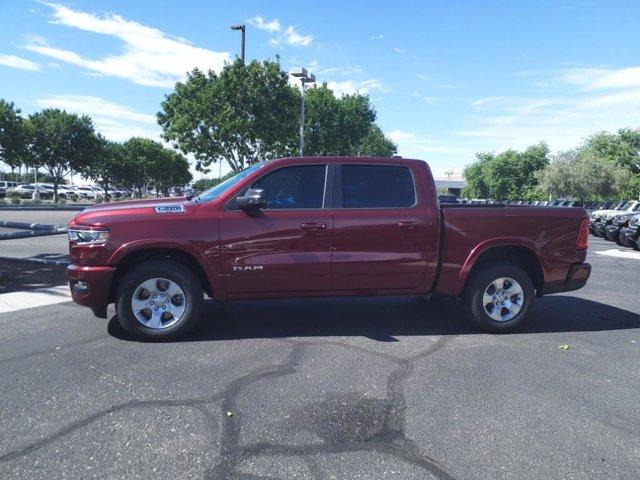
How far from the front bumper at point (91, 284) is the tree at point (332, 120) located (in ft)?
104

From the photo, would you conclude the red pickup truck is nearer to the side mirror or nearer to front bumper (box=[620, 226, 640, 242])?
the side mirror

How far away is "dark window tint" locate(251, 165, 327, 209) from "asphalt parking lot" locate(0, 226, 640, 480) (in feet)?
4.65

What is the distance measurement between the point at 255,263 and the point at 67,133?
43.7 metres

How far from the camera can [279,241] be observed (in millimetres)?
5164

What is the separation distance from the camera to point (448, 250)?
18.1 ft

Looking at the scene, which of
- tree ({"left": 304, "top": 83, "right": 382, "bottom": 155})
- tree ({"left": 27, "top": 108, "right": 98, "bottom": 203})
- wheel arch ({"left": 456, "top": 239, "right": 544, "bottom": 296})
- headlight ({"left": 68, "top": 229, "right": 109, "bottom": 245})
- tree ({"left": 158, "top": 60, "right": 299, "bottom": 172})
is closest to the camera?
headlight ({"left": 68, "top": 229, "right": 109, "bottom": 245})

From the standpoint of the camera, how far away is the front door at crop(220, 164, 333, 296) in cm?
512

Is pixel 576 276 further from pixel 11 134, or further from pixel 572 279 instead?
pixel 11 134

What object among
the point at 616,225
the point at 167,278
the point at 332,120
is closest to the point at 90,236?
the point at 167,278

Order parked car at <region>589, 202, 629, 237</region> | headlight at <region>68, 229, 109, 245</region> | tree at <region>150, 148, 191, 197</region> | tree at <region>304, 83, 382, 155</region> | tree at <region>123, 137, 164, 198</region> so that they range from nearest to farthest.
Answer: headlight at <region>68, 229, 109, 245</region> → parked car at <region>589, 202, 629, 237</region> → tree at <region>304, 83, 382, 155</region> → tree at <region>123, 137, 164, 198</region> → tree at <region>150, 148, 191, 197</region>

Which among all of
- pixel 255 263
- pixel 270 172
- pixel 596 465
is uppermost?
pixel 270 172

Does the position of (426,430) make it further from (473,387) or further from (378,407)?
(473,387)

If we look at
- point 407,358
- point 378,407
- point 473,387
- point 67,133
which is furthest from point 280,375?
point 67,133

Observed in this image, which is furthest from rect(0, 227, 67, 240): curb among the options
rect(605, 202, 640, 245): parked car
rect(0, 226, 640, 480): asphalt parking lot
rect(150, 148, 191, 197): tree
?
rect(150, 148, 191, 197): tree
